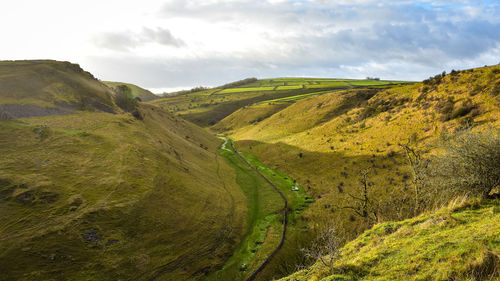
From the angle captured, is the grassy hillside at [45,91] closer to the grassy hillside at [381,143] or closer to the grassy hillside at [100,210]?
the grassy hillside at [100,210]

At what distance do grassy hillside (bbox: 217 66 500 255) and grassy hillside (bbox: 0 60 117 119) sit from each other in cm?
4250

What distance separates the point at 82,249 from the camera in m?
17.8

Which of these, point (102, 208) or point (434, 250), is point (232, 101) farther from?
point (434, 250)

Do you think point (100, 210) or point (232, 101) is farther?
point (232, 101)

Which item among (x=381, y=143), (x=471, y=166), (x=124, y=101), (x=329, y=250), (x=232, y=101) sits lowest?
(x=329, y=250)

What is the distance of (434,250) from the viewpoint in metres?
10.0

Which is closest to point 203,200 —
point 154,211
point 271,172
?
point 154,211

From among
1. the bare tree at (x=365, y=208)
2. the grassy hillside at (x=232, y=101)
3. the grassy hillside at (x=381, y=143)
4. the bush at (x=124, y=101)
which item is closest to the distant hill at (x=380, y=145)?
the grassy hillside at (x=381, y=143)

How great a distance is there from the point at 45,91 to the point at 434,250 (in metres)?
61.5

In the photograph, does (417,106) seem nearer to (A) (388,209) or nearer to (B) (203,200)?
(A) (388,209)

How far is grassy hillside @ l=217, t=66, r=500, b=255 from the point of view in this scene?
29156mm

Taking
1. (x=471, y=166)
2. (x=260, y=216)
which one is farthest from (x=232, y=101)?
(x=471, y=166)

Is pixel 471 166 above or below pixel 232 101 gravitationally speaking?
below

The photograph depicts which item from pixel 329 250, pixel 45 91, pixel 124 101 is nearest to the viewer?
pixel 329 250
